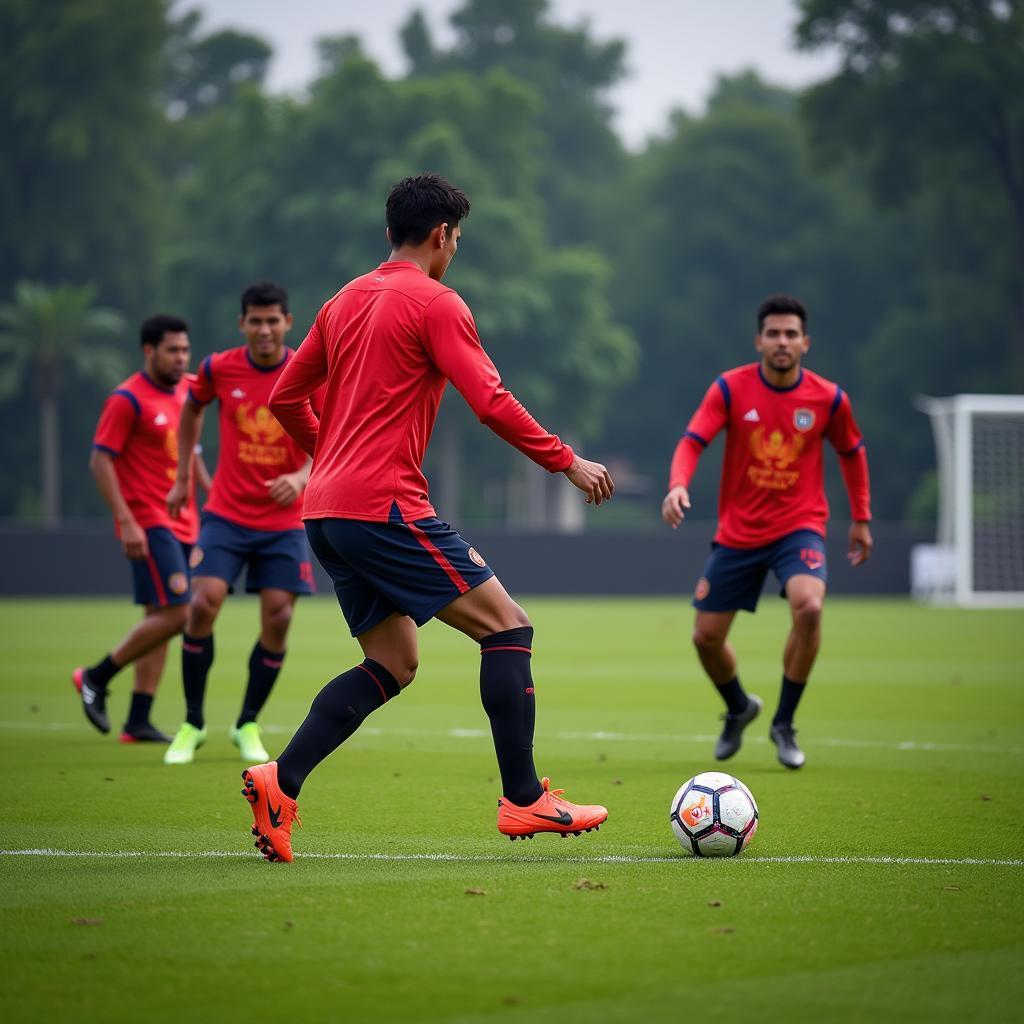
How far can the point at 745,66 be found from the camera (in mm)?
78438

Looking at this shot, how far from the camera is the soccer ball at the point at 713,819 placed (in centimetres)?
635

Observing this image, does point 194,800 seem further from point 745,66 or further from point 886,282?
point 745,66

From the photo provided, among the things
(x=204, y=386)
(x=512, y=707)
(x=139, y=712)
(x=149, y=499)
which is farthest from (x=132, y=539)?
(x=512, y=707)

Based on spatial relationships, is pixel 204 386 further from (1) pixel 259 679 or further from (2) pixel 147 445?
(1) pixel 259 679

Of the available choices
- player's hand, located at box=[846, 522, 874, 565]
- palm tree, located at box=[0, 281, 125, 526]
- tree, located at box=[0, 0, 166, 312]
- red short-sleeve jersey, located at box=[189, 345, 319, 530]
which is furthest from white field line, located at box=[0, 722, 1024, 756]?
tree, located at box=[0, 0, 166, 312]

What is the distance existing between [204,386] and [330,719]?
3.88 meters

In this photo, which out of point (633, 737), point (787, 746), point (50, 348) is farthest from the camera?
point (50, 348)

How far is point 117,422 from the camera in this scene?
1026 centimetres

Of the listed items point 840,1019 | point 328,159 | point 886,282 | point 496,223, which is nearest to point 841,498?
point 886,282

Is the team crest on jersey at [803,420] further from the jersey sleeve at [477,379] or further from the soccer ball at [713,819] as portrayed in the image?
the jersey sleeve at [477,379]

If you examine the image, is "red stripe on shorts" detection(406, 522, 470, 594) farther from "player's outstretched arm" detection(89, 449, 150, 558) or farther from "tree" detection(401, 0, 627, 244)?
"tree" detection(401, 0, 627, 244)

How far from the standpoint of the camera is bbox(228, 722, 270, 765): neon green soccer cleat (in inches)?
371

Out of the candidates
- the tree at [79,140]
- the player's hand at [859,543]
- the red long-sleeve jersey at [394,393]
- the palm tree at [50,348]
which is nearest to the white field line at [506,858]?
the red long-sleeve jersey at [394,393]

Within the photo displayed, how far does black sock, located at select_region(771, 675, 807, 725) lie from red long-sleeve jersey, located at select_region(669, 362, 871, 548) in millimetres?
764
